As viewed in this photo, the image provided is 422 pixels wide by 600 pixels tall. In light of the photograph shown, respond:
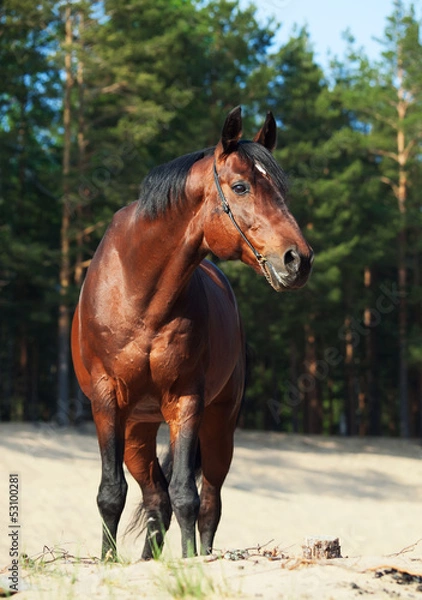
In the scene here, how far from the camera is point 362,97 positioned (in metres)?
26.7

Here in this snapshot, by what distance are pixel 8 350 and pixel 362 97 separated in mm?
16729

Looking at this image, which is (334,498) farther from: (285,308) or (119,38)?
(119,38)

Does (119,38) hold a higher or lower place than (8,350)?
higher

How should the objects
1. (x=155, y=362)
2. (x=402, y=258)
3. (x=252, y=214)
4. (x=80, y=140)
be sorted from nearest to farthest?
(x=252, y=214) < (x=155, y=362) < (x=80, y=140) < (x=402, y=258)

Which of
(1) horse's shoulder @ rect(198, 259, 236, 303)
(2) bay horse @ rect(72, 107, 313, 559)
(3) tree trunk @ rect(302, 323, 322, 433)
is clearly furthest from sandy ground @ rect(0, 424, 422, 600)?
(3) tree trunk @ rect(302, 323, 322, 433)

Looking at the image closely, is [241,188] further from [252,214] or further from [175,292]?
[175,292]

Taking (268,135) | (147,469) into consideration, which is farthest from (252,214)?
(147,469)

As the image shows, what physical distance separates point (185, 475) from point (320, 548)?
819mm

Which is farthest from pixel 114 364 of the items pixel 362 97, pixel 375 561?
pixel 362 97

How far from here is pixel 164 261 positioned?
459 centimetres

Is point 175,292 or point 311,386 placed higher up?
point 175,292

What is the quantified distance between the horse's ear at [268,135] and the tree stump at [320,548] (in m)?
2.18

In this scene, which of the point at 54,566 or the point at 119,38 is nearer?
the point at 54,566

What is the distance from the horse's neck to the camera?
452 centimetres
